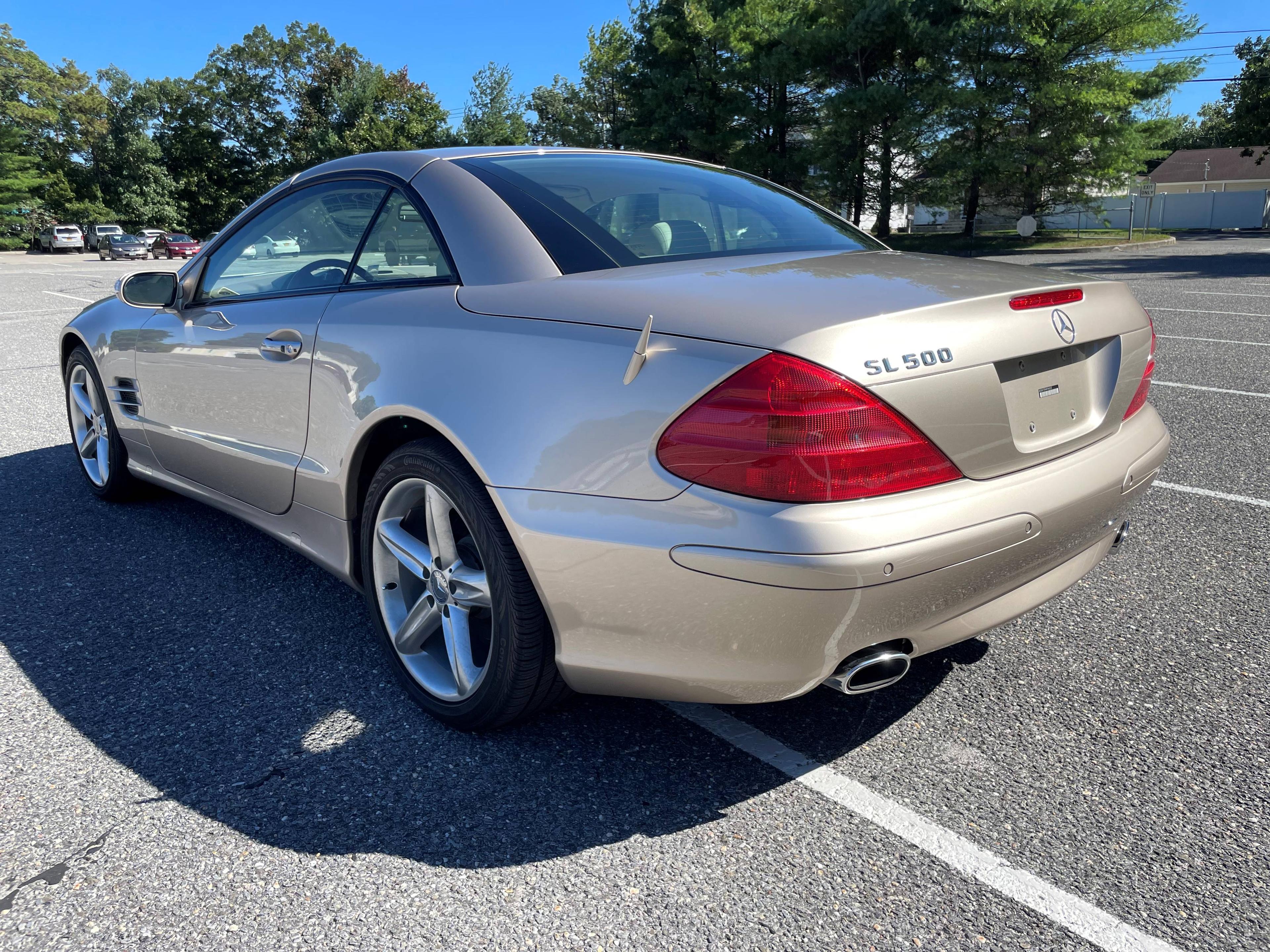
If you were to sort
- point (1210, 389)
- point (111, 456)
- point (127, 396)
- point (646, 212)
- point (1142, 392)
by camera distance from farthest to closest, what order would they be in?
1. point (1210, 389)
2. point (111, 456)
3. point (127, 396)
4. point (646, 212)
5. point (1142, 392)

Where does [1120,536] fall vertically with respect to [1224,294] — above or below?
above

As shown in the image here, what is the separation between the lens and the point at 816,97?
37.7 meters

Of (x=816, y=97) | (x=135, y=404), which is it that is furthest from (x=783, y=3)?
(x=135, y=404)

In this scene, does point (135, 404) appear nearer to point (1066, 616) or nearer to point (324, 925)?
point (324, 925)

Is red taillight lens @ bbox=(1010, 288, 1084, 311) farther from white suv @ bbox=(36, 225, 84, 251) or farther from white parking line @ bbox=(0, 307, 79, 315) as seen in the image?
white suv @ bbox=(36, 225, 84, 251)

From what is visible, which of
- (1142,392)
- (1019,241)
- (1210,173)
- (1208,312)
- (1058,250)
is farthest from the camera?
(1210,173)

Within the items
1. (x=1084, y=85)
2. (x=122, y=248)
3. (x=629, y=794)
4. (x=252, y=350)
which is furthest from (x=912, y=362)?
(x=122, y=248)

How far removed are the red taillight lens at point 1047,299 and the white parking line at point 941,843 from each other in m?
1.18

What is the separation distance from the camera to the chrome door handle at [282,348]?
2877mm

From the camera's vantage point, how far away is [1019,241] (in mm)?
32625

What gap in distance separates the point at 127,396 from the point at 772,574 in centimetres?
335

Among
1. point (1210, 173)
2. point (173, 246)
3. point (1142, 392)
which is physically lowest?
point (1142, 392)

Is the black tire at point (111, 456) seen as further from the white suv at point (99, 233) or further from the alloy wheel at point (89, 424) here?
the white suv at point (99, 233)

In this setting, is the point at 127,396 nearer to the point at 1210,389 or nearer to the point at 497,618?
the point at 497,618
